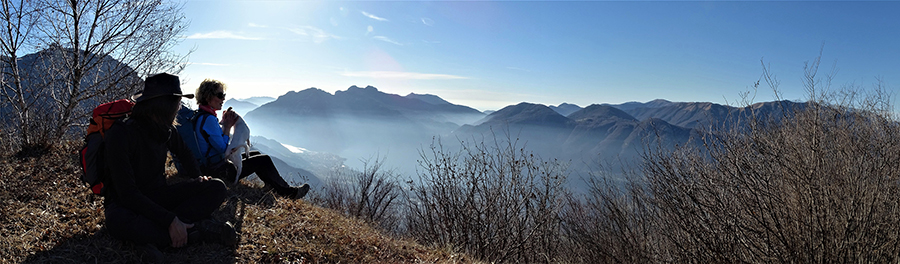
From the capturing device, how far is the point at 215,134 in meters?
4.66

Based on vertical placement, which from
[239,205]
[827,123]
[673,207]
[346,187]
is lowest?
[346,187]

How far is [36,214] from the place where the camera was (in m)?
3.69

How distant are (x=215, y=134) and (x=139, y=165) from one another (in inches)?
61.1

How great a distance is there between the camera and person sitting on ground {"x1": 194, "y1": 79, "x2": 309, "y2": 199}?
4.52 metres

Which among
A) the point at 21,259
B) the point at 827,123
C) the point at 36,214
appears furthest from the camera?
the point at 827,123

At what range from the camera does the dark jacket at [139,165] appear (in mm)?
2906

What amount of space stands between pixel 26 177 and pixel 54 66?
158 inches

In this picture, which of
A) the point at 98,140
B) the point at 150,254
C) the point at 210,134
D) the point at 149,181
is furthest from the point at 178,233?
the point at 210,134

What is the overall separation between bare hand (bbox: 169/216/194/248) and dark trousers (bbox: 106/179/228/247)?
4 centimetres

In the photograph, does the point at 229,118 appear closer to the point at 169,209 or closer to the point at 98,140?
the point at 169,209

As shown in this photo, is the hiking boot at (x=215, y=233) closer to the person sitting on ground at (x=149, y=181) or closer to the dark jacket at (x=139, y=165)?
the person sitting on ground at (x=149, y=181)

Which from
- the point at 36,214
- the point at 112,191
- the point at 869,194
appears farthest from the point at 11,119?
the point at 869,194

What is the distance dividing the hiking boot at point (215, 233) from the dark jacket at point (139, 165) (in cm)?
40

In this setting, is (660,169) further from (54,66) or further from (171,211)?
(54,66)
